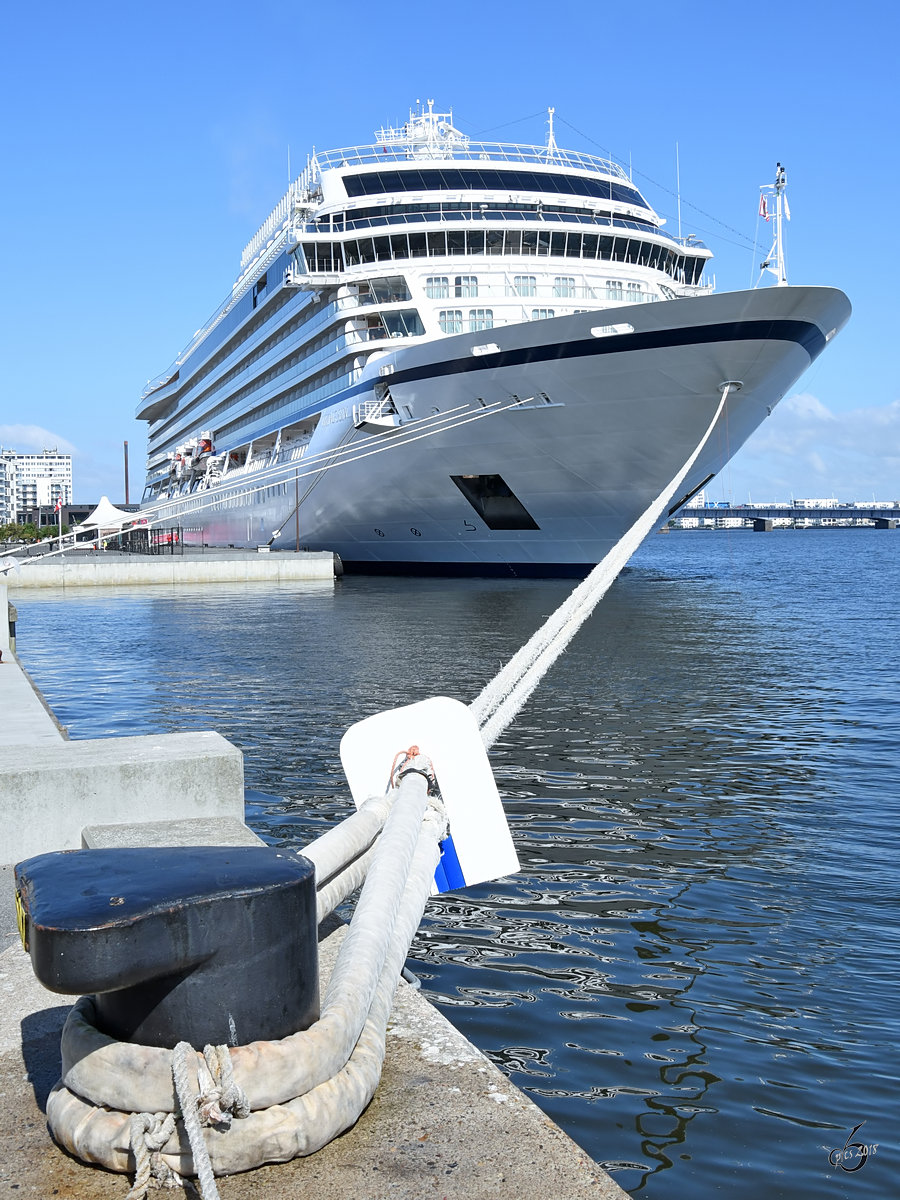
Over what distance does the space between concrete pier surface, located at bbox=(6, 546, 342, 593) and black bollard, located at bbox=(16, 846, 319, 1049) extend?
1394 inches

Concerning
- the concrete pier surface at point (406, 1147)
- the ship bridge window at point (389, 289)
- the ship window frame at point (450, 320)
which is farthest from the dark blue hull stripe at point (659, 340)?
the concrete pier surface at point (406, 1147)

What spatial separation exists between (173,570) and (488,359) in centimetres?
1595

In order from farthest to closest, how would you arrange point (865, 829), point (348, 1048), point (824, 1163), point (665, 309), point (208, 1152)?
point (665, 309), point (865, 829), point (824, 1163), point (348, 1048), point (208, 1152)

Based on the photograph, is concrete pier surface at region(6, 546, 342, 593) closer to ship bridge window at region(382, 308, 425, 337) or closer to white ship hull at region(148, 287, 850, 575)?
white ship hull at region(148, 287, 850, 575)

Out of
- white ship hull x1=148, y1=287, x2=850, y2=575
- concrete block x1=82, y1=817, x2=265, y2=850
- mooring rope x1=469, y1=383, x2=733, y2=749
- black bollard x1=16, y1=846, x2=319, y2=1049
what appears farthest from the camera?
white ship hull x1=148, y1=287, x2=850, y2=575

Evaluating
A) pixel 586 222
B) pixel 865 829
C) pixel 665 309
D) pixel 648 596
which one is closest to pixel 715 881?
pixel 865 829

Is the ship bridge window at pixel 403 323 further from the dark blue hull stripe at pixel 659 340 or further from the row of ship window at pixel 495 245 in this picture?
the dark blue hull stripe at pixel 659 340

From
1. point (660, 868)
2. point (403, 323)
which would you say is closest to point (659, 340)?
point (403, 323)

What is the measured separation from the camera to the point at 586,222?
3656 cm

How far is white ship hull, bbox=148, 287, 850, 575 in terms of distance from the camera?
1053 inches

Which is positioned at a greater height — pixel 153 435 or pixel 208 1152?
pixel 153 435

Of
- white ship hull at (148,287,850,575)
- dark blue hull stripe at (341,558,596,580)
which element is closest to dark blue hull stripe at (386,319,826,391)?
white ship hull at (148,287,850,575)

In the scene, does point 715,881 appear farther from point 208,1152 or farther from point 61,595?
point 61,595

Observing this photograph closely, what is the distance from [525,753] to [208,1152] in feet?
28.0
